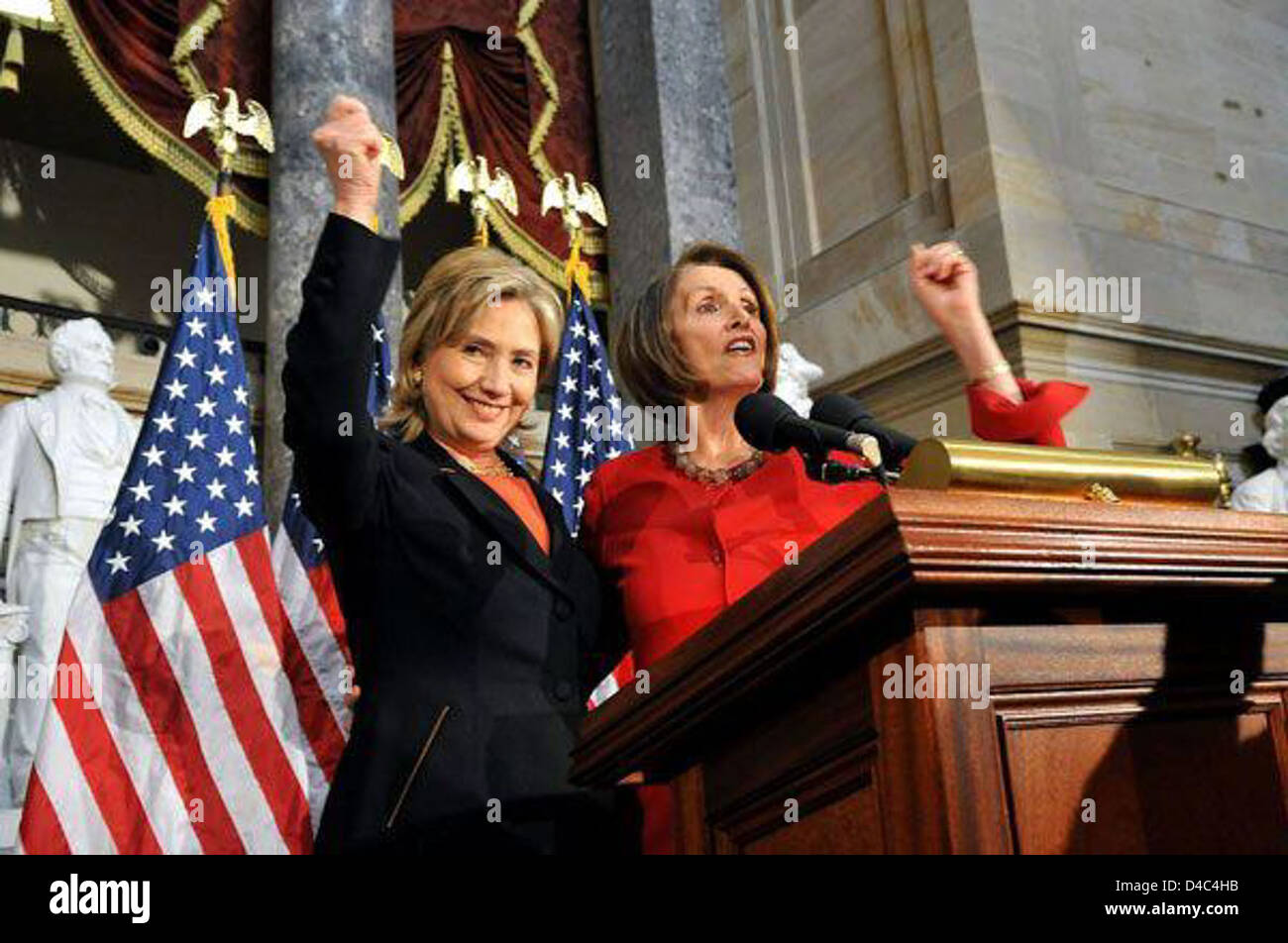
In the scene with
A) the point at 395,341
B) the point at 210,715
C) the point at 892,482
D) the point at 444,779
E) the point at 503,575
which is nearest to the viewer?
the point at 892,482

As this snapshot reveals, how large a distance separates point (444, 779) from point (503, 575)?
25cm

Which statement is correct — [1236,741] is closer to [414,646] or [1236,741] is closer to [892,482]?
[892,482]

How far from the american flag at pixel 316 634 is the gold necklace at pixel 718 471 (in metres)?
1.69

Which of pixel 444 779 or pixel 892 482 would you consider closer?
pixel 892 482

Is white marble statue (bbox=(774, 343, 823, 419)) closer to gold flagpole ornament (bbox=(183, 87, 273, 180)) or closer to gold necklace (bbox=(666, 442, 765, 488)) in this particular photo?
gold flagpole ornament (bbox=(183, 87, 273, 180))

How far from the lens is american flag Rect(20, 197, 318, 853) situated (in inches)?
123

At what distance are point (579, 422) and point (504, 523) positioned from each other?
3103 mm

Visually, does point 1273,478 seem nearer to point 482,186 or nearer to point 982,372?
point 482,186

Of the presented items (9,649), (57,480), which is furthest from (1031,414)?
(57,480)

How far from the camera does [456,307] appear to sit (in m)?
1.58

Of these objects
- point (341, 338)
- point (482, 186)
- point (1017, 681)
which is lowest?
point (1017, 681)

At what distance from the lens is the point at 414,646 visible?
147 centimetres

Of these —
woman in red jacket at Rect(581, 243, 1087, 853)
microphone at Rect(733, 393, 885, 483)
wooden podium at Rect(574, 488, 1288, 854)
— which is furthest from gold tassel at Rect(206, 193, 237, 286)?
wooden podium at Rect(574, 488, 1288, 854)

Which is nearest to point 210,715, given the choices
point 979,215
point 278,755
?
point 278,755
